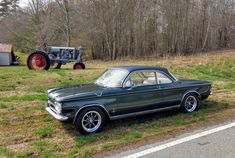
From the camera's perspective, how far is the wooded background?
1452 inches

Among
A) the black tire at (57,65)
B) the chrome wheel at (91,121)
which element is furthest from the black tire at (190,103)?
the black tire at (57,65)

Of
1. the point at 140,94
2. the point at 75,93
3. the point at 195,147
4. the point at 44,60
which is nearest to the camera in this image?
the point at 195,147

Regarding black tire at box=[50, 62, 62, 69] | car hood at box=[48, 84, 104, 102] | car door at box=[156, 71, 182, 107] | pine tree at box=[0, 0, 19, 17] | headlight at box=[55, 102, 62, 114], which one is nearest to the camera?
headlight at box=[55, 102, 62, 114]

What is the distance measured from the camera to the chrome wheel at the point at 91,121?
6000mm

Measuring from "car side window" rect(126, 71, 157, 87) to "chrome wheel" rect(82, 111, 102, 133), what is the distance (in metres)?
1.13

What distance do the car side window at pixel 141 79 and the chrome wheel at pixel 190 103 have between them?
3.94ft

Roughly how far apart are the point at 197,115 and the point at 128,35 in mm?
31272

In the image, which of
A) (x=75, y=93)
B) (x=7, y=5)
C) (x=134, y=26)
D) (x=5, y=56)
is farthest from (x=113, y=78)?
(x=7, y=5)

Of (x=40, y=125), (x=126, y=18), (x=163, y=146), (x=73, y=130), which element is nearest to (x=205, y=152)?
(x=163, y=146)

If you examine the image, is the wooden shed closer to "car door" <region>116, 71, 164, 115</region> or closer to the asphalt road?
"car door" <region>116, 71, 164, 115</region>

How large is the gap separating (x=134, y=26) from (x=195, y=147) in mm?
33248

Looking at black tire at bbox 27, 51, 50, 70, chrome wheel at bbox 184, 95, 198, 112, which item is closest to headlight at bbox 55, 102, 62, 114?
chrome wheel at bbox 184, 95, 198, 112

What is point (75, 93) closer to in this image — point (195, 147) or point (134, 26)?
point (195, 147)

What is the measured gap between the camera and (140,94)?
6676mm
